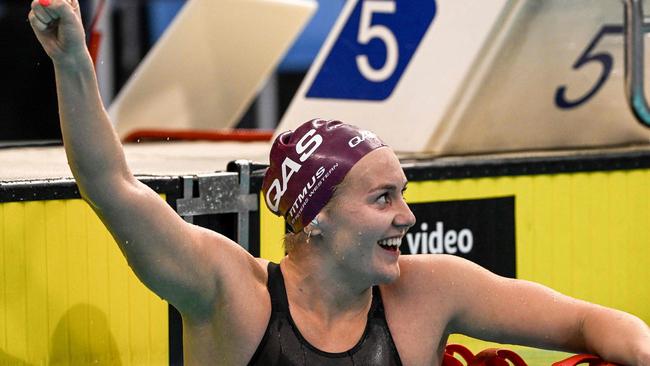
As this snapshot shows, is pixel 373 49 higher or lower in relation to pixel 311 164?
lower

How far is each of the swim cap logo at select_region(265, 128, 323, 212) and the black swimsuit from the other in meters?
0.18

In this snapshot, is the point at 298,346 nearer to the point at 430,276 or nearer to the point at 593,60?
the point at 430,276

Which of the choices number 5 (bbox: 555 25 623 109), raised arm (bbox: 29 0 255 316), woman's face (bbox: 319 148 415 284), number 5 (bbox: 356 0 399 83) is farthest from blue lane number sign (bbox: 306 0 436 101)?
raised arm (bbox: 29 0 255 316)

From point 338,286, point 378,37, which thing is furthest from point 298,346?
point 378,37

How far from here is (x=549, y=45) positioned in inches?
202

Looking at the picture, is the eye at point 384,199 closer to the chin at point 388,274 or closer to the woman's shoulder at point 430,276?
the chin at point 388,274

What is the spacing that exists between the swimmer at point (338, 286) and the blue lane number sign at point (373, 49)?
1892mm

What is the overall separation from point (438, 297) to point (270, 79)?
8.65 metres

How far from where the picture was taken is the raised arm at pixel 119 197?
250 centimetres

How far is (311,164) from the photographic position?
2994mm

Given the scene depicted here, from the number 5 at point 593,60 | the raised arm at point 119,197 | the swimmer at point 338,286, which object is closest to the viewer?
the raised arm at point 119,197

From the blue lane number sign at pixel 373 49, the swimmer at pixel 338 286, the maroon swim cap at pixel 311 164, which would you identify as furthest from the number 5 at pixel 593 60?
the maroon swim cap at pixel 311 164

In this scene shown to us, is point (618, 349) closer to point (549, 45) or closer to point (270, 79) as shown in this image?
point (549, 45)

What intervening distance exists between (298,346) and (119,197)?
1.89 ft
